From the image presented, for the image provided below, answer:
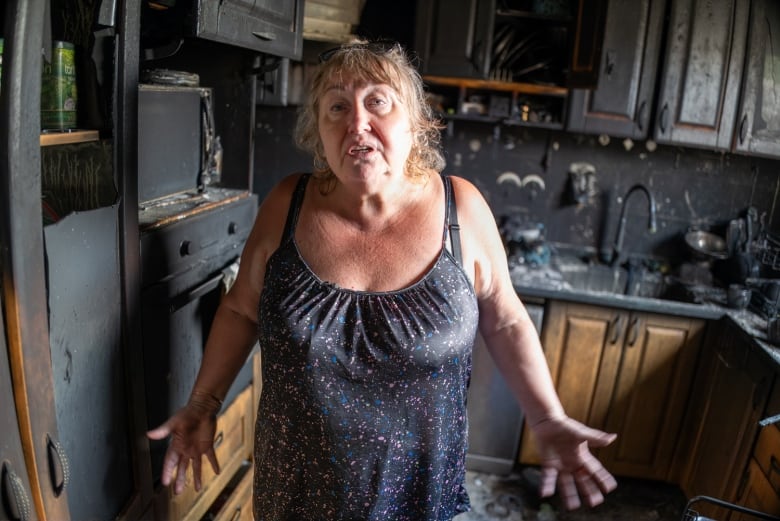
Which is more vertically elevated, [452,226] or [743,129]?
[743,129]

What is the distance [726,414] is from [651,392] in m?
0.31

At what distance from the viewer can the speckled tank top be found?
3.66 feet

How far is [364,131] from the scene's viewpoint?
44.5 inches

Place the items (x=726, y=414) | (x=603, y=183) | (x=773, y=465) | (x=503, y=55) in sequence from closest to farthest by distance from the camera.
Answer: (x=773, y=465) → (x=726, y=414) → (x=503, y=55) → (x=603, y=183)

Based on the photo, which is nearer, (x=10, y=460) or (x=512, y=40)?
(x=10, y=460)

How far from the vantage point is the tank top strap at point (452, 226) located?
3.95ft

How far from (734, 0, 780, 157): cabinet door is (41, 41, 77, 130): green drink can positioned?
2376mm

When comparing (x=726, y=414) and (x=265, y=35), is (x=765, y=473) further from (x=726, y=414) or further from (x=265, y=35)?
(x=265, y=35)

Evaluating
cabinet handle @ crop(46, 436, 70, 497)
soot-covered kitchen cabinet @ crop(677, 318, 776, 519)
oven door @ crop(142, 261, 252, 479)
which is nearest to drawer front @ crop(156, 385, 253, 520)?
oven door @ crop(142, 261, 252, 479)

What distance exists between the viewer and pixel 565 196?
9.54 feet

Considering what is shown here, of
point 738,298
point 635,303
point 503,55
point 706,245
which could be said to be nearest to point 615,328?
point 635,303

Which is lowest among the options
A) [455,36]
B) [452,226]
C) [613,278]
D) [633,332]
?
[633,332]

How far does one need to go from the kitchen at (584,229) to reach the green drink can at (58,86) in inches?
3.1

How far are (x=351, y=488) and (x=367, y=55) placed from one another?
857mm
